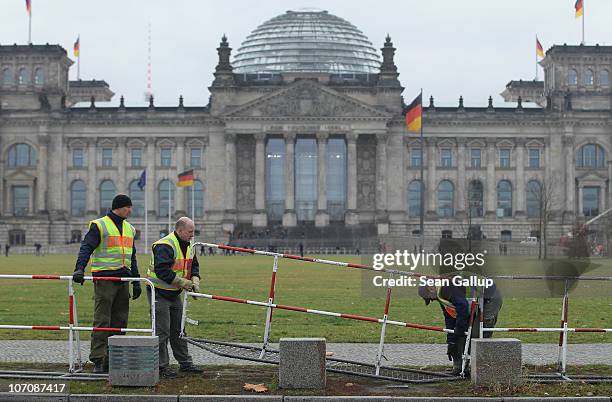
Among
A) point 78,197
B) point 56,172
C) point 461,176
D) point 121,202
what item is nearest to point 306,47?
point 461,176

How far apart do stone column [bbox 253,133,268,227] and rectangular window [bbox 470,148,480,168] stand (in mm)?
23012

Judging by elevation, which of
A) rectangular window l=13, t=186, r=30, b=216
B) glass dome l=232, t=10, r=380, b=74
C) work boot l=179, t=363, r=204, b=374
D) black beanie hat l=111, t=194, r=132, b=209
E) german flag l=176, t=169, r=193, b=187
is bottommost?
work boot l=179, t=363, r=204, b=374

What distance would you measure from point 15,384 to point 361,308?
16661mm

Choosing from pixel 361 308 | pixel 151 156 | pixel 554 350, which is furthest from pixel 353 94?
pixel 554 350

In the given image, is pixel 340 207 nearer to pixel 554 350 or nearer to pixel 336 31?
pixel 336 31

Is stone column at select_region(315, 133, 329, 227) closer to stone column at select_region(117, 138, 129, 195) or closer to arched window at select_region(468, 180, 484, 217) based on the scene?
arched window at select_region(468, 180, 484, 217)

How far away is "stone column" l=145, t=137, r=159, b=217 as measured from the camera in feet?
388

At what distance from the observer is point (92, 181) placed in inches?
4705

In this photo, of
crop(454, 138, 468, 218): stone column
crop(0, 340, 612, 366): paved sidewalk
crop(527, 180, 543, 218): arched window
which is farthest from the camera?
crop(527, 180, 543, 218): arched window

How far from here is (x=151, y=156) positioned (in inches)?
4688

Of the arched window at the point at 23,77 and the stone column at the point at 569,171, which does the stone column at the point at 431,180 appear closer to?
the stone column at the point at 569,171

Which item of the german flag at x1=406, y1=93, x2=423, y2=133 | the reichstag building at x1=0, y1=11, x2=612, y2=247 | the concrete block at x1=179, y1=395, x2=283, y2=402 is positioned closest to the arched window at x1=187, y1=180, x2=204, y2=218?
the reichstag building at x1=0, y1=11, x2=612, y2=247

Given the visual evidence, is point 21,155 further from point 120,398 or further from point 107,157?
point 120,398

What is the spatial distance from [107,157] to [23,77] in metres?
13.5
